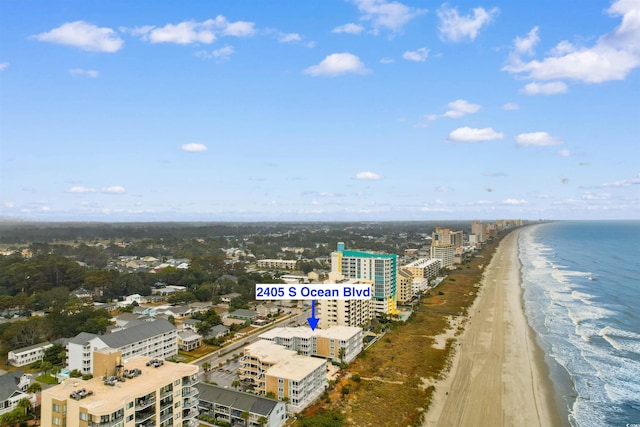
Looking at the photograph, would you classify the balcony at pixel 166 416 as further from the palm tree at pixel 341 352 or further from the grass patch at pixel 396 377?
the palm tree at pixel 341 352

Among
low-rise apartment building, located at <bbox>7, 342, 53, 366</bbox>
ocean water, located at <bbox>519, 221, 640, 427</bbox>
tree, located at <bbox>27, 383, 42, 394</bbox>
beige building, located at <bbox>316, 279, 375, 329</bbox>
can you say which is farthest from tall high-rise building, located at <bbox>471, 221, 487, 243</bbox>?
tree, located at <bbox>27, 383, 42, 394</bbox>

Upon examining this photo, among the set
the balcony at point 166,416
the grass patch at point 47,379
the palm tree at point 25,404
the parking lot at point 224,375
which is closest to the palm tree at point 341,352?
the parking lot at point 224,375

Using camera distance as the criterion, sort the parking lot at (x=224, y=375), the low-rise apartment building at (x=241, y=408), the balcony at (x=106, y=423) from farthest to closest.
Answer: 1. the parking lot at (x=224, y=375)
2. the low-rise apartment building at (x=241, y=408)
3. the balcony at (x=106, y=423)

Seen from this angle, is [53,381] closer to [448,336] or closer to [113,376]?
[113,376]

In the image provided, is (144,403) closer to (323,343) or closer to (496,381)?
(323,343)

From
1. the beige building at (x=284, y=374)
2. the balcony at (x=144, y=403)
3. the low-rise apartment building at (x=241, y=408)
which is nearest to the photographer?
the balcony at (x=144, y=403)

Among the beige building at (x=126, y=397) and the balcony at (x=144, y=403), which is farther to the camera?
the balcony at (x=144, y=403)

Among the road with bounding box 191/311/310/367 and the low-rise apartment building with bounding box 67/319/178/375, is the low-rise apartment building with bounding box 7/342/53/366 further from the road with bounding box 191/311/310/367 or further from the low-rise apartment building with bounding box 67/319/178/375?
the road with bounding box 191/311/310/367
